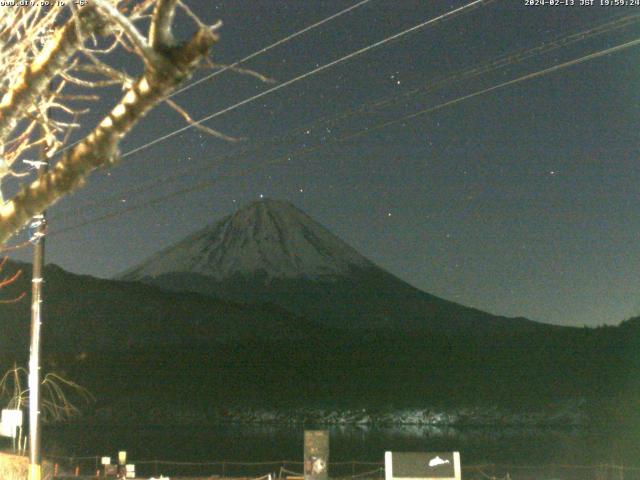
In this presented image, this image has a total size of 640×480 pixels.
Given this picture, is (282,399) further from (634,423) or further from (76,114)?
(76,114)

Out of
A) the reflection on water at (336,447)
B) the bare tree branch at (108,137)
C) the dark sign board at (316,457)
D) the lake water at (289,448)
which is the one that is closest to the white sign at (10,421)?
the dark sign board at (316,457)

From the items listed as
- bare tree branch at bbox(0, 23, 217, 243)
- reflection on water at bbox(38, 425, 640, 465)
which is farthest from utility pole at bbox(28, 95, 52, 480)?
reflection on water at bbox(38, 425, 640, 465)

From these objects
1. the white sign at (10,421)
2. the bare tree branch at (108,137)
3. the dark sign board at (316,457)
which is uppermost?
the bare tree branch at (108,137)

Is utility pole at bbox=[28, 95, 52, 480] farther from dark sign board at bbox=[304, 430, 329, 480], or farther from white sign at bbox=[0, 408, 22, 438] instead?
dark sign board at bbox=[304, 430, 329, 480]

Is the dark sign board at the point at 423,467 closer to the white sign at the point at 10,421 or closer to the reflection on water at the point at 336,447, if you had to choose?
the white sign at the point at 10,421

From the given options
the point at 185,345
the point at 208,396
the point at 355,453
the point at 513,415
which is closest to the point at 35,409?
the point at 355,453

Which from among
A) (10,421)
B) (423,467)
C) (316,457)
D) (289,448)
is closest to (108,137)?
(423,467)

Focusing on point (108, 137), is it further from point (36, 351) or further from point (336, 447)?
point (336, 447)
